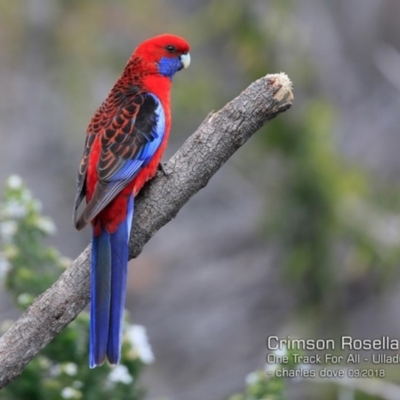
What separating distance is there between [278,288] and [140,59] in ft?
13.8

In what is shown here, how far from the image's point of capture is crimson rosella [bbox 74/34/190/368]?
3.15m

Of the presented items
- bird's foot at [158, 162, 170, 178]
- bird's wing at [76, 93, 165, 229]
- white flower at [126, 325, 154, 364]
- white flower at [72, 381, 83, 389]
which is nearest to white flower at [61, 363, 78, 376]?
white flower at [72, 381, 83, 389]

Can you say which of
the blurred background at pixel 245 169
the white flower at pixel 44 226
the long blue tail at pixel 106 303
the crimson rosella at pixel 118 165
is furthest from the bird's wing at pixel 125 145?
the blurred background at pixel 245 169

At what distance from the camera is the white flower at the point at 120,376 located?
11.7 ft

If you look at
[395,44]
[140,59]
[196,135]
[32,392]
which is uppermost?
[395,44]

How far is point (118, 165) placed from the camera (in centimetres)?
343

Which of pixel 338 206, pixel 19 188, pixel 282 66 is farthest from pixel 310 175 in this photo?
pixel 19 188

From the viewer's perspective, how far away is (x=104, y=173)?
3422 millimetres

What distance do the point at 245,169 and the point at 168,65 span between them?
383 cm

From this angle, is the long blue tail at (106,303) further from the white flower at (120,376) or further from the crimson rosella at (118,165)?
the white flower at (120,376)

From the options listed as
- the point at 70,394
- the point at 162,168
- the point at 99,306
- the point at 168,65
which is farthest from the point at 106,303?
the point at 168,65

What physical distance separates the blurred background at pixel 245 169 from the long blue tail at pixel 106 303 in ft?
9.70

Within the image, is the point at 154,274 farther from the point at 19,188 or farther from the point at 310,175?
the point at 19,188

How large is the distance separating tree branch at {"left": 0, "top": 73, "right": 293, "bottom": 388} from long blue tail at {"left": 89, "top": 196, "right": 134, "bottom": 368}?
0.18 ft
